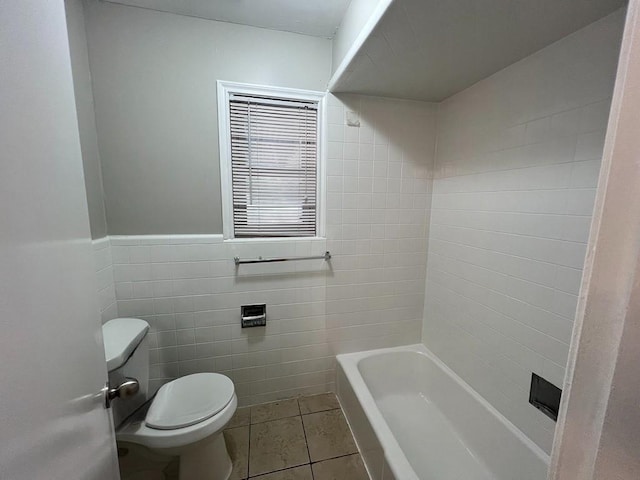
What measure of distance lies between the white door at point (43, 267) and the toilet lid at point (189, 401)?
601 millimetres

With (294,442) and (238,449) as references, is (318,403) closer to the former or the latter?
(294,442)

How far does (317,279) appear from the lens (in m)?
1.78

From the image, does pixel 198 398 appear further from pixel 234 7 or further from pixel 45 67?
pixel 234 7

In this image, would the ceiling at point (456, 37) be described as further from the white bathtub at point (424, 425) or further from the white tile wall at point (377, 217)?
the white bathtub at point (424, 425)

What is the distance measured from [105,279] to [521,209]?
219 cm

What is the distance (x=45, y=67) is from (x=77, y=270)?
1.36ft

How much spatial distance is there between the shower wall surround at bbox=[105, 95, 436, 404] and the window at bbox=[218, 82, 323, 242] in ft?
0.37

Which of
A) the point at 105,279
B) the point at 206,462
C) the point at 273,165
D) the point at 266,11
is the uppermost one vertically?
the point at 266,11

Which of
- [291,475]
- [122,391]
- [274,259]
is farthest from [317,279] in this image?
[122,391]

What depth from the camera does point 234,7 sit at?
135 cm

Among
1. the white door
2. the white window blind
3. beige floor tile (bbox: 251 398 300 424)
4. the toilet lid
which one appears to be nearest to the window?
A: the white window blind

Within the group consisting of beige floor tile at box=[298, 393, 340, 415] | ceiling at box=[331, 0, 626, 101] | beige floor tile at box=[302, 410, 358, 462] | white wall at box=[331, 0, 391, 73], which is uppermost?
white wall at box=[331, 0, 391, 73]

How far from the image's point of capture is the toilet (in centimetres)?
113

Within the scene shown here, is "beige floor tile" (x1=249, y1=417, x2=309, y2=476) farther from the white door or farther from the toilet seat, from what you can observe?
A: the white door
